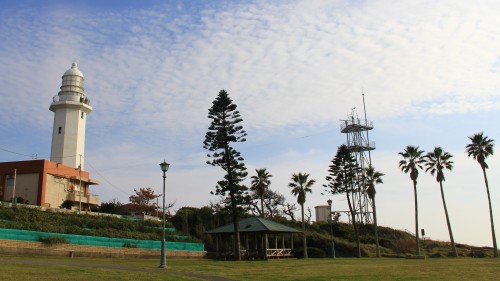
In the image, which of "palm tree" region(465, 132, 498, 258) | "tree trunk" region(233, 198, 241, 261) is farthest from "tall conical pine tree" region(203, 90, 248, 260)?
"palm tree" region(465, 132, 498, 258)

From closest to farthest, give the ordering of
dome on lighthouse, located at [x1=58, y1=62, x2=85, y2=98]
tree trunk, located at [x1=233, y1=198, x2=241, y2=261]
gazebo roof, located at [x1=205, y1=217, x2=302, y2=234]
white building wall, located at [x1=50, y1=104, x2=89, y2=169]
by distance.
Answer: tree trunk, located at [x1=233, y1=198, x2=241, y2=261] < gazebo roof, located at [x1=205, y1=217, x2=302, y2=234] < white building wall, located at [x1=50, y1=104, x2=89, y2=169] < dome on lighthouse, located at [x1=58, y1=62, x2=85, y2=98]

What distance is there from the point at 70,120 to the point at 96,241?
28.0 metres

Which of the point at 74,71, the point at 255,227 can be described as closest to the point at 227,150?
the point at 255,227

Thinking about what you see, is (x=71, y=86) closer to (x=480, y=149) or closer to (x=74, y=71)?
(x=74, y=71)

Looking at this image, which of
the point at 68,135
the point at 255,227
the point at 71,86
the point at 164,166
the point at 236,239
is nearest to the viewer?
the point at 164,166

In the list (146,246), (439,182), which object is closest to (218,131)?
(146,246)

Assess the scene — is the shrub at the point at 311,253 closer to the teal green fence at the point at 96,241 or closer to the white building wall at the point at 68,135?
the teal green fence at the point at 96,241

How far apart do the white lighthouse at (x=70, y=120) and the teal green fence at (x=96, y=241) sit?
20671mm

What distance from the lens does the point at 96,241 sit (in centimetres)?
3422

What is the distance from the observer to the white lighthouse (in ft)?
185

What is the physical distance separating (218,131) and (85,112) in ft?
87.7

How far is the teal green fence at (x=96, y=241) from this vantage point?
29.0 meters

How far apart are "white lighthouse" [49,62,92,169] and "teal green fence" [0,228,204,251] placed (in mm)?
20671

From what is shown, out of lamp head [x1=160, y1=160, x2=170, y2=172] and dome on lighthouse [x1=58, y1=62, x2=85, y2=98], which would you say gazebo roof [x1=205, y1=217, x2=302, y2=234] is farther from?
dome on lighthouse [x1=58, y1=62, x2=85, y2=98]
